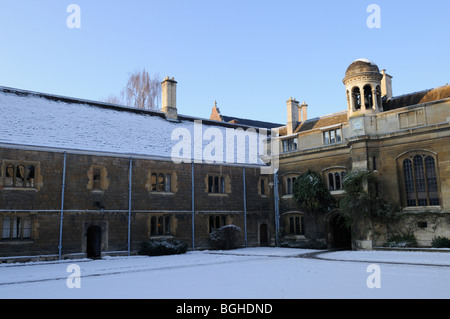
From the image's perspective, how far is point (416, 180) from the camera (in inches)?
880

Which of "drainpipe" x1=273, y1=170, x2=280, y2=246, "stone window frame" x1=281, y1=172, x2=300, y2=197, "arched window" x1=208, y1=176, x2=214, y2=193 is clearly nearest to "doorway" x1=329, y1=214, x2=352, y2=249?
"stone window frame" x1=281, y1=172, x2=300, y2=197

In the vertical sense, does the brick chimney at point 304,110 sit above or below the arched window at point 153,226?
above

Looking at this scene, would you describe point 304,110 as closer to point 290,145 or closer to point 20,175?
point 290,145

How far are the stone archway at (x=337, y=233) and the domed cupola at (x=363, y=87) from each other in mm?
6808

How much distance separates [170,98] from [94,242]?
1204 centimetres

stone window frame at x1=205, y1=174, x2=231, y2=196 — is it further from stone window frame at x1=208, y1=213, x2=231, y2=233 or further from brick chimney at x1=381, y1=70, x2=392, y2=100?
brick chimney at x1=381, y1=70, x2=392, y2=100

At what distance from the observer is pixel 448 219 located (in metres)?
20.7

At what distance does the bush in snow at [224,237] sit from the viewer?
1030 inches

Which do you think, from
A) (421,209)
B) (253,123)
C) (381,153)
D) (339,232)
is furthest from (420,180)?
(253,123)

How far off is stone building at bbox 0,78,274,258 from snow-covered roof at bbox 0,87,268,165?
6 centimetres

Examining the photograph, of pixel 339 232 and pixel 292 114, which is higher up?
pixel 292 114

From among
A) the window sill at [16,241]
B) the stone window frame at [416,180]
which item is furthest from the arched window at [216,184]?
the window sill at [16,241]

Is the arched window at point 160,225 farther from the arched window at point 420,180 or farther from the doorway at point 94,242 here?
the arched window at point 420,180
